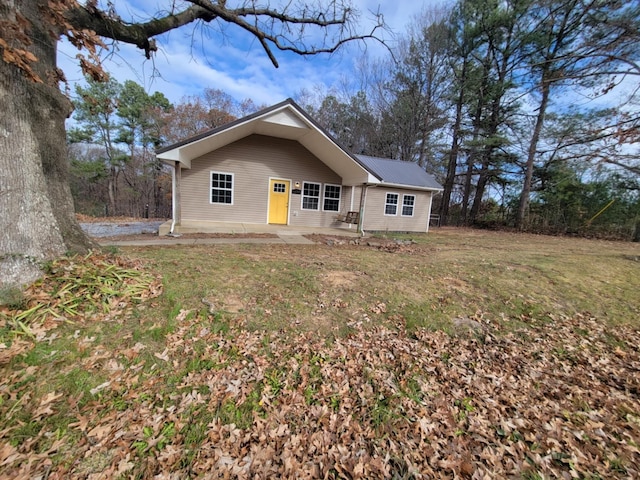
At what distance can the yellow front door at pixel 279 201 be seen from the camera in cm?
1186

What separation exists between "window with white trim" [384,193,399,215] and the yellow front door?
5142mm

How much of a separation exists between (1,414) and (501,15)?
25.1 meters

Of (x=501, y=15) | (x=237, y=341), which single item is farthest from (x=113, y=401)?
(x=501, y=15)

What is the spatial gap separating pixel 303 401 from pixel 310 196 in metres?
10.6

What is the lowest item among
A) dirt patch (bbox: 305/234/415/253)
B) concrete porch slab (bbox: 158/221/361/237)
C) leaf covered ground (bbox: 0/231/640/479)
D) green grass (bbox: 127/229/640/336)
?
leaf covered ground (bbox: 0/231/640/479)

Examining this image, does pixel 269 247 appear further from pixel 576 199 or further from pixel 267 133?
pixel 576 199

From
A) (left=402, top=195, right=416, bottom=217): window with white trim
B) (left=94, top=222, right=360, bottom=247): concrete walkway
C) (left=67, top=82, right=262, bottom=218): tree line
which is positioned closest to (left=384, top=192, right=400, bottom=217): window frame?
(left=402, top=195, right=416, bottom=217): window with white trim

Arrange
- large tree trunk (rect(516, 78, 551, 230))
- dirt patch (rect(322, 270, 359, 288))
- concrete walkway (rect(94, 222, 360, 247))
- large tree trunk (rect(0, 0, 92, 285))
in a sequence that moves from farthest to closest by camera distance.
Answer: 1. large tree trunk (rect(516, 78, 551, 230))
2. concrete walkway (rect(94, 222, 360, 247))
3. dirt patch (rect(322, 270, 359, 288))
4. large tree trunk (rect(0, 0, 92, 285))

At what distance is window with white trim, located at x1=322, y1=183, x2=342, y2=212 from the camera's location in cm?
1283

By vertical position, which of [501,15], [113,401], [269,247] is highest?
[501,15]

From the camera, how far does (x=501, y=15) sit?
1672 centimetres

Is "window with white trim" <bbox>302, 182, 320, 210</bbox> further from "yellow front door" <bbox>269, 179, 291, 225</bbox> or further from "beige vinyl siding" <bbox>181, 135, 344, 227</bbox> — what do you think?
"yellow front door" <bbox>269, 179, 291, 225</bbox>

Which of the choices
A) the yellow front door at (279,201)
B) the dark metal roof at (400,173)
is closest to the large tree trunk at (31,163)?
the yellow front door at (279,201)

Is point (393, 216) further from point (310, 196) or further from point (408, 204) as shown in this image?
point (310, 196)
